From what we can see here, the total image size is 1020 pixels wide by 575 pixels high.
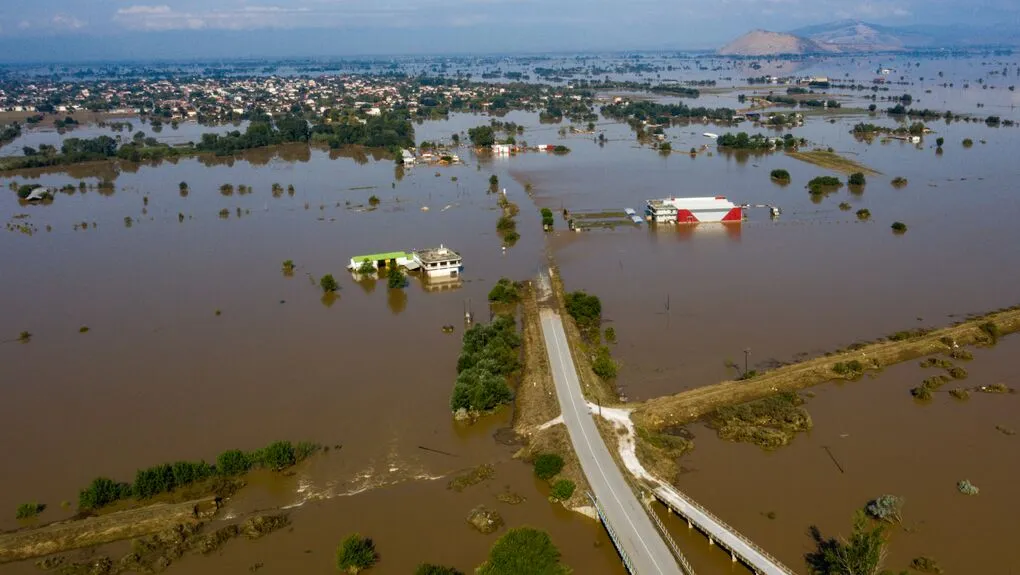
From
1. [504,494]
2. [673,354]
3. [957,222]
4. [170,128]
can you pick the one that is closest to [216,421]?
[504,494]

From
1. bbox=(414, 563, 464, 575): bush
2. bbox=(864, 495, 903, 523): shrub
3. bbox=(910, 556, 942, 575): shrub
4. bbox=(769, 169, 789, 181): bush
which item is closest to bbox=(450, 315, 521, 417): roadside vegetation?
bbox=(414, 563, 464, 575): bush

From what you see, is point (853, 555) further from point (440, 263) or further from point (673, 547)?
A: point (440, 263)

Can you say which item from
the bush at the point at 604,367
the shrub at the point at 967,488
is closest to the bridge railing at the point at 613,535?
the bush at the point at 604,367

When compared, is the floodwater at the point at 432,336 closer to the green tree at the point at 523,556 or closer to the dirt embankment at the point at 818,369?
the dirt embankment at the point at 818,369

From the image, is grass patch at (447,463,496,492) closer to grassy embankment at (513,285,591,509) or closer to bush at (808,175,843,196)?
grassy embankment at (513,285,591,509)

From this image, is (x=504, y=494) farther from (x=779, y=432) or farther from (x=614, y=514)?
(x=779, y=432)

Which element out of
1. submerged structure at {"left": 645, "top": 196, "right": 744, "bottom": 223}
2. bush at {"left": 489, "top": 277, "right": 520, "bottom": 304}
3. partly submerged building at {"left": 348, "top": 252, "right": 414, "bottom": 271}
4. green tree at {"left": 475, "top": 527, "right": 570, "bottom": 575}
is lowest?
green tree at {"left": 475, "top": 527, "right": 570, "bottom": 575}
